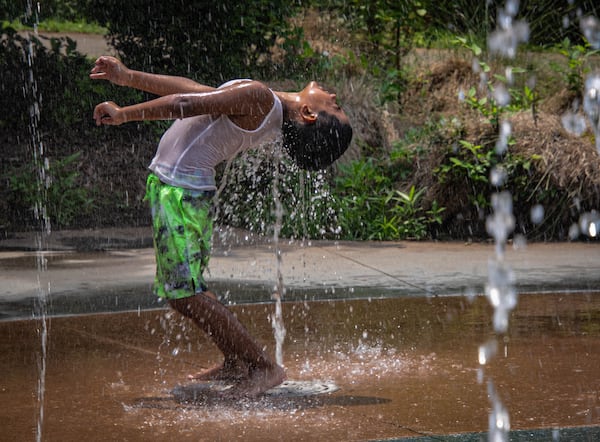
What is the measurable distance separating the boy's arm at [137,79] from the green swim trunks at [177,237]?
42 centimetres

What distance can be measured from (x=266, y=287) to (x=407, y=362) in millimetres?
2378

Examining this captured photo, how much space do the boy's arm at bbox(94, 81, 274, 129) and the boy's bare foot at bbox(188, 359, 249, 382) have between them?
3.47 ft

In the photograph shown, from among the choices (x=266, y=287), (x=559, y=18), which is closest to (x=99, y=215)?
(x=266, y=287)

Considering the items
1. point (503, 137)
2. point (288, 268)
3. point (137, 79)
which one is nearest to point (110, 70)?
point (137, 79)

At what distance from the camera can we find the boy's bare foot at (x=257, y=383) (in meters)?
4.17

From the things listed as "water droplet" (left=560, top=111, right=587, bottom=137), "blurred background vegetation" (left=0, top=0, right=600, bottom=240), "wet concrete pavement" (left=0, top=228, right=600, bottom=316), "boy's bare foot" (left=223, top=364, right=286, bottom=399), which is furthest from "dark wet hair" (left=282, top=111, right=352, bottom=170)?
"water droplet" (left=560, top=111, right=587, bottom=137)

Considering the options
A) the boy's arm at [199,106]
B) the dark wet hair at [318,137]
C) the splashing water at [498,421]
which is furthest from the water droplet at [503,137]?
the boy's arm at [199,106]

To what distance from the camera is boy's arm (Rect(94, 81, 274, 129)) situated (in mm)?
4031

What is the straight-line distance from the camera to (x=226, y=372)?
4.42m

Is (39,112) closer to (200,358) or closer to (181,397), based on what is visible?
(200,358)

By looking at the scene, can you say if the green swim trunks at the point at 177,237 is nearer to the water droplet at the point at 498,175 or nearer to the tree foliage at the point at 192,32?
the water droplet at the point at 498,175

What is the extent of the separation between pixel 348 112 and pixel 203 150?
276 inches

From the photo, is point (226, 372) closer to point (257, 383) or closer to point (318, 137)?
point (257, 383)

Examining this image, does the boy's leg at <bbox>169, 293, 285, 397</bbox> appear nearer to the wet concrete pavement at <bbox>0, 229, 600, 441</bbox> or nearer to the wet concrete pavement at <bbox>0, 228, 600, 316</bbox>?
the wet concrete pavement at <bbox>0, 229, 600, 441</bbox>
